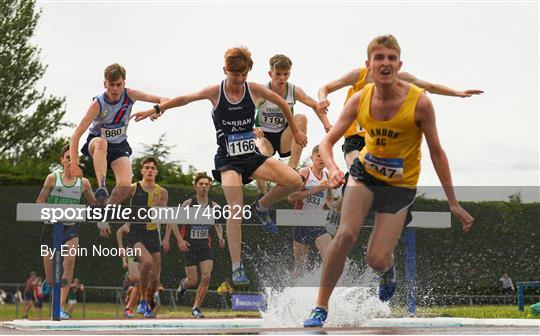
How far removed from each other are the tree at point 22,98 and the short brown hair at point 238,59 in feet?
100

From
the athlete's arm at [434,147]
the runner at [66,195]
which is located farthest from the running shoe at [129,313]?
the athlete's arm at [434,147]

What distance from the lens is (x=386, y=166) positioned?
340 inches

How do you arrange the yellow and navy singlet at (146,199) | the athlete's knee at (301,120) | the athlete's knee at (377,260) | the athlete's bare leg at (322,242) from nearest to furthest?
the athlete's knee at (377,260) → the athlete's knee at (301,120) → the athlete's bare leg at (322,242) → the yellow and navy singlet at (146,199)

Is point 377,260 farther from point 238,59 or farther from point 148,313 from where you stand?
point 148,313

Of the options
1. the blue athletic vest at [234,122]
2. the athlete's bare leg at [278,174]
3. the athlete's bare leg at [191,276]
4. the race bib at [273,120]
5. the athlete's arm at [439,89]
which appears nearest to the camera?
the athlete's arm at [439,89]

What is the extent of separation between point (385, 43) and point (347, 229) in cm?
153

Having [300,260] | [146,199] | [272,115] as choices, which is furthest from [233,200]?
[146,199]

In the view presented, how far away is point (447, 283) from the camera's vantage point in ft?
96.3

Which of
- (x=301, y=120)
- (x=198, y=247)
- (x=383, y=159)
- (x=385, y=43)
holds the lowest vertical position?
(x=198, y=247)

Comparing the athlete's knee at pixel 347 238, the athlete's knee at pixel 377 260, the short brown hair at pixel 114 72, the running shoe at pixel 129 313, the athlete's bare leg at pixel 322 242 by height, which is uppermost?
the short brown hair at pixel 114 72

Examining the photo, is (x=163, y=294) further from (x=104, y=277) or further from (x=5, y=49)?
(x=5, y=49)

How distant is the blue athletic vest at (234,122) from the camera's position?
436 inches

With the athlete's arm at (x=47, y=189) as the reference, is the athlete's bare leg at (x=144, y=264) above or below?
below

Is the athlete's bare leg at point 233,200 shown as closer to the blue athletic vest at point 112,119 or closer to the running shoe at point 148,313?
the blue athletic vest at point 112,119
